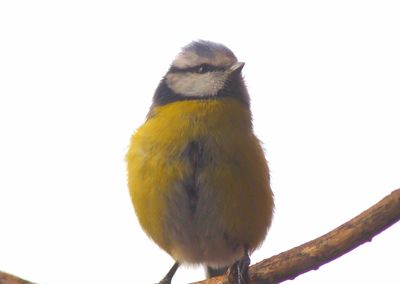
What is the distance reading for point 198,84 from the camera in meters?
6.51

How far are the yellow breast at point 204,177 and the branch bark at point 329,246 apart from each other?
681 millimetres

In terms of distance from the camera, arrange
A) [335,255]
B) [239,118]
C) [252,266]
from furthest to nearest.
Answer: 1. [239,118]
2. [252,266]
3. [335,255]

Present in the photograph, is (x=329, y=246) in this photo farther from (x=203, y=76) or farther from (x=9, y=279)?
(x=9, y=279)

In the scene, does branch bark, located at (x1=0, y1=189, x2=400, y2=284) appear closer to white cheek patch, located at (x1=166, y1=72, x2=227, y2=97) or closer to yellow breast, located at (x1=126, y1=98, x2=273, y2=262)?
yellow breast, located at (x1=126, y1=98, x2=273, y2=262)

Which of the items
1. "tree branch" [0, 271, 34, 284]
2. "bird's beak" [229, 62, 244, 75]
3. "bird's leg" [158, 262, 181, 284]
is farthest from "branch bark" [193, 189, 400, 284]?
"bird's beak" [229, 62, 244, 75]

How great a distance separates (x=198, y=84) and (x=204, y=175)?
43.5 inches

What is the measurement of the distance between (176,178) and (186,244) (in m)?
0.76

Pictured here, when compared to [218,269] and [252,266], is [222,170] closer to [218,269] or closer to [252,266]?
[252,266]

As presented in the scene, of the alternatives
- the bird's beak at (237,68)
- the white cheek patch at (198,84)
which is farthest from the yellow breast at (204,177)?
the bird's beak at (237,68)

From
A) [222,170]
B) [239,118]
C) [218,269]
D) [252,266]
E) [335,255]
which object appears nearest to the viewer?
[335,255]

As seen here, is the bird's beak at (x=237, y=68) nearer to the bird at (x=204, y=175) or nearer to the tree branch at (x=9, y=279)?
the bird at (x=204, y=175)

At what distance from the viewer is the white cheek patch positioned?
641 cm

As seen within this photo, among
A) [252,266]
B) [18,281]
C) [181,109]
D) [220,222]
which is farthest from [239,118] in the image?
[18,281]

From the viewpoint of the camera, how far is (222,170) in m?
5.79
